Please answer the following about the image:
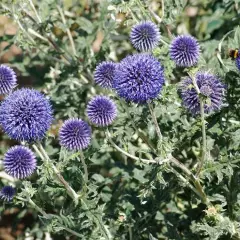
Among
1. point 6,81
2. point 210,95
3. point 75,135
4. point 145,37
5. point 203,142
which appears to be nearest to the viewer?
point 203,142

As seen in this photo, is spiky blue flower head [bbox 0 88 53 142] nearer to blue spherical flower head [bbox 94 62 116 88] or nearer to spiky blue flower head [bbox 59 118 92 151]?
spiky blue flower head [bbox 59 118 92 151]

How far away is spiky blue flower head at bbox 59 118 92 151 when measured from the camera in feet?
10.2

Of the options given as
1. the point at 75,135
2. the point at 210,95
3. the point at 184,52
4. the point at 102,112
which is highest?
the point at 184,52

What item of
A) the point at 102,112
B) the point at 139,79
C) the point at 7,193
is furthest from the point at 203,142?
the point at 7,193

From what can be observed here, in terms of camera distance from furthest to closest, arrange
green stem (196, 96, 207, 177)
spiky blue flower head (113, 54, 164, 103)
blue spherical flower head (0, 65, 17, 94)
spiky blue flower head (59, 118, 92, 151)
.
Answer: blue spherical flower head (0, 65, 17, 94) → spiky blue flower head (59, 118, 92, 151) → spiky blue flower head (113, 54, 164, 103) → green stem (196, 96, 207, 177)

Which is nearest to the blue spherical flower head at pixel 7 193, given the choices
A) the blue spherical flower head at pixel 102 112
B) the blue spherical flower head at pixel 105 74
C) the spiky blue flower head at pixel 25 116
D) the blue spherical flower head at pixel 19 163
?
the blue spherical flower head at pixel 19 163

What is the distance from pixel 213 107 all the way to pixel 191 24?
3014mm

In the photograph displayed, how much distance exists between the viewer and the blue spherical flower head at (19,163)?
3.15 meters

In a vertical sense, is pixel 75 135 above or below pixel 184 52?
below

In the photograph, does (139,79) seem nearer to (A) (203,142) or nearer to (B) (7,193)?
(A) (203,142)

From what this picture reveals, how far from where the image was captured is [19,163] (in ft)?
10.4

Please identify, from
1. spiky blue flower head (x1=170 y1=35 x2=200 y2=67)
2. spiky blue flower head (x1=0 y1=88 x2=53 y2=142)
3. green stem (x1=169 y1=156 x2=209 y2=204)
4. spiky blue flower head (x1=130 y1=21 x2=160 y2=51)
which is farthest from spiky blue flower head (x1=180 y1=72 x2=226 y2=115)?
spiky blue flower head (x1=0 y1=88 x2=53 y2=142)

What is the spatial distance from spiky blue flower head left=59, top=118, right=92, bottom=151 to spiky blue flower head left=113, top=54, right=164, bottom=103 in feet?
1.22

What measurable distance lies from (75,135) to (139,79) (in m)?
0.52
